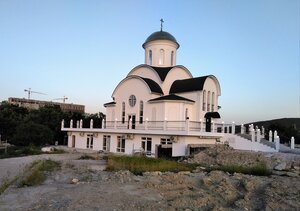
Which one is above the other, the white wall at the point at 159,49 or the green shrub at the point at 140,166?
the white wall at the point at 159,49

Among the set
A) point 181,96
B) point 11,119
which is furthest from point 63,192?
point 11,119

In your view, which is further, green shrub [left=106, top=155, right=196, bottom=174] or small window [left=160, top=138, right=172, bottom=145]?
small window [left=160, top=138, right=172, bottom=145]

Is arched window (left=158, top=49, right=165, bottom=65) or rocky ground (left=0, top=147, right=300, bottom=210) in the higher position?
arched window (left=158, top=49, right=165, bottom=65)

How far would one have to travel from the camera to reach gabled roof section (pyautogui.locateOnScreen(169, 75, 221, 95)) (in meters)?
27.0

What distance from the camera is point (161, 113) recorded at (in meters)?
26.0

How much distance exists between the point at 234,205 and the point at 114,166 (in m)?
7.89

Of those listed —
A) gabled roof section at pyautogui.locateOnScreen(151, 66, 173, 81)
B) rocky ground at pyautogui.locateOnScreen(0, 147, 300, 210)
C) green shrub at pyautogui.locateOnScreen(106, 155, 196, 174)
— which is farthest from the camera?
gabled roof section at pyautogui.locateOnScreen(151, 66, 173, 81)

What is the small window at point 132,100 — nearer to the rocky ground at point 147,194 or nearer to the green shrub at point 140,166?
the green shrub at point 140,166

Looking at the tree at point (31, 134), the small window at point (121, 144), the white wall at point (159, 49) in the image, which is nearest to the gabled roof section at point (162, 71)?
the white wall at point (159, 49)

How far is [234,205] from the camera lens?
8953mm

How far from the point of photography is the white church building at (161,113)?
23547 mm

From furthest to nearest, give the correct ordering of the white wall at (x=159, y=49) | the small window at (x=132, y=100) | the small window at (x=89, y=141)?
the white wall at (x=159, y=49) < the small window at (x=89, y=141) < the small window at (x=132, y=100)

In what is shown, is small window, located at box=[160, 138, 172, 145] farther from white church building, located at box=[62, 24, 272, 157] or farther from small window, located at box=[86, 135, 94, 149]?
small window, located at box=[86, 135, 94, 149]

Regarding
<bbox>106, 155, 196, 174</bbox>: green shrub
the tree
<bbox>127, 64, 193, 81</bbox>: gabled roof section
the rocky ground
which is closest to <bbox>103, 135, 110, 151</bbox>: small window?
<bbox>127, 64, 193, 81</bbox>: gabled roof section
